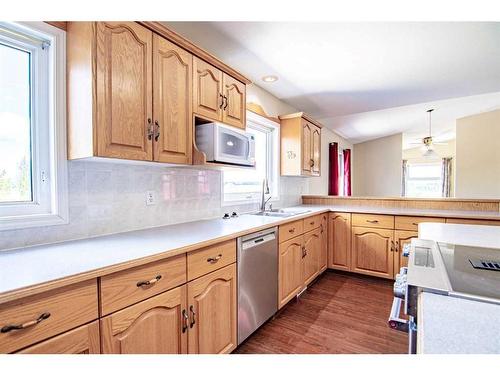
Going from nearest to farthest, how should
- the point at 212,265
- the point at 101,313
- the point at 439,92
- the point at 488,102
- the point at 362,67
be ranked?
1. the point at 101,313
2. the point at 212,265
3. the point at 362,67
4. the point at 439,92
5. the point at 488,102

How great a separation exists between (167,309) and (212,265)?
0.33 m

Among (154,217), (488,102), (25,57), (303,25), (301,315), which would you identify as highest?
(488,102)

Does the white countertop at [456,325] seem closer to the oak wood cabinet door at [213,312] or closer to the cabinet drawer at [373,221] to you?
the oak wood cabinet door at [213,312]

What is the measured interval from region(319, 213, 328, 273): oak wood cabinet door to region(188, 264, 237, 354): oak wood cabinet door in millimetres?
1704

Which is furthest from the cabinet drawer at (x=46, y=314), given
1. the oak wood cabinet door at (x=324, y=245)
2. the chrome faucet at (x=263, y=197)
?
the oak wood cabinet door at (x=324, y=245)

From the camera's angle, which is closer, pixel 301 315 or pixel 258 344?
pixel 258 344

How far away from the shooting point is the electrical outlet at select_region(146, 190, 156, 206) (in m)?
1.69

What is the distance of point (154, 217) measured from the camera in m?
1.74

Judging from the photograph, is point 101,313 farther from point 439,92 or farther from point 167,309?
point 439,92

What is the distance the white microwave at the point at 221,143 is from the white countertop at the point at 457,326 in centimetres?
139

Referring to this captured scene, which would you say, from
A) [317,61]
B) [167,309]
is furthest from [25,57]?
[317,61]

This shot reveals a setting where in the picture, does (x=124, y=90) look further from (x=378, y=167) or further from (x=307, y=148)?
(x=378, y=167)

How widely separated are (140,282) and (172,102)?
104cm

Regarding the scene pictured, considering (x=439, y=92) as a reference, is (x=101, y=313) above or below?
below
